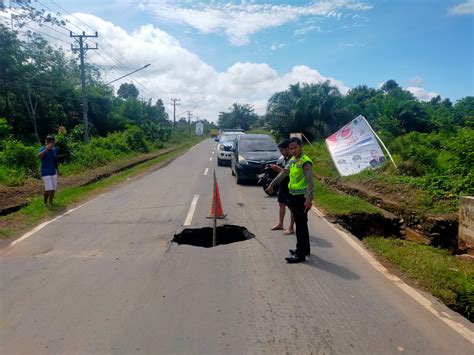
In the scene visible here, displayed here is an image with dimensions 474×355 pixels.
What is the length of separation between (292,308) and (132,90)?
330ft

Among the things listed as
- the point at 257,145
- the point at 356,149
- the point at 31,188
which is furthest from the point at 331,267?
the point at 31,188

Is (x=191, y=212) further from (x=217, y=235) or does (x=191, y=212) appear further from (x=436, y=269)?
(x=436, y=269)

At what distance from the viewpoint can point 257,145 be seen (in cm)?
1435

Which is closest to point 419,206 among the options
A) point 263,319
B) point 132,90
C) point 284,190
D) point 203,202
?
point 284,190

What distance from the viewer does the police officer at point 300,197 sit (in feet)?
17.6

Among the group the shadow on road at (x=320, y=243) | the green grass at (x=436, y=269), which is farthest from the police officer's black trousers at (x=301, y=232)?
the green grass at (x=436, y=269)

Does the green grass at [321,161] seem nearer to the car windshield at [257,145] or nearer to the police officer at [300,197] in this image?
the car windshield at [257,145]

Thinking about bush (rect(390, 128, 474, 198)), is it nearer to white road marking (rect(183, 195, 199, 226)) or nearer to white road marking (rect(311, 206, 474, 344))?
white road marking (rect(311, 206, 474, 344))

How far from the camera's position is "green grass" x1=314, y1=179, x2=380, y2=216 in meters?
8.46

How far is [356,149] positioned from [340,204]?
5.81m

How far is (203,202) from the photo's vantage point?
9.97 meters

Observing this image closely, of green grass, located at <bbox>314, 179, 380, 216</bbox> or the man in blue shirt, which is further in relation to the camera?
the man in blue shirt

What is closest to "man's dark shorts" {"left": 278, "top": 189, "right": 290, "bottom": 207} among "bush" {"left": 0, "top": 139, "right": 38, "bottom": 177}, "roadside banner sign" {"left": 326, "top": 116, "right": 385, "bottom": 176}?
"roadside banner sign" {"left": 326, "top": 116, "right": 385, "bottom": 176}

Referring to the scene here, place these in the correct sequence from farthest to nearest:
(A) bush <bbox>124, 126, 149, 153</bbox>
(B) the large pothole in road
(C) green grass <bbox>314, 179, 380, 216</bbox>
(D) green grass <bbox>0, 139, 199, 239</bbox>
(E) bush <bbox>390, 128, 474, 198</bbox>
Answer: (A) bush <bbox>124, 126, 149, 153</bbox>
(E) bush <bbox>390, 128, 474, 198</bbox>
(C) green grass <bbox>314, 179, 380, 216</bbox>
(D) green grass <bbox>0, 139, 199, 239</bbox>
(B) the large pothole in road
